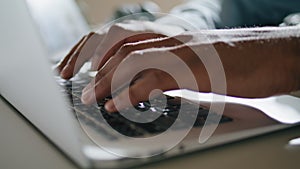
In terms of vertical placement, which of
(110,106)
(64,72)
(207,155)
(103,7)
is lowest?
(207,155)

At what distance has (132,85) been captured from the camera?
0.54 meters

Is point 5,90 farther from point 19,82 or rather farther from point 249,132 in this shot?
point 249,132

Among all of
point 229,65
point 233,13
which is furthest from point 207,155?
point 233,13

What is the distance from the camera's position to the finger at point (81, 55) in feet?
2.52

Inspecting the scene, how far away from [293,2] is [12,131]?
88 cm

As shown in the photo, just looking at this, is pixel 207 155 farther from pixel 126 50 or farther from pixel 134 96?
pixel 126 50

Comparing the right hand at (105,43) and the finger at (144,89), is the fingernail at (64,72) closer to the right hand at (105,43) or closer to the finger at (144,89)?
the right hand at (105,43)

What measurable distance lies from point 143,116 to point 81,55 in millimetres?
398

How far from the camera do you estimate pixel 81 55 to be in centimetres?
83

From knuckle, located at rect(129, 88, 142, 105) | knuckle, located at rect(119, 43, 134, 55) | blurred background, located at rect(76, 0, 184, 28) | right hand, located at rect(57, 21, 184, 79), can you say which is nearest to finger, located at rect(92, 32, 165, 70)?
right hand, located at rect(57, 21, 184, 79)

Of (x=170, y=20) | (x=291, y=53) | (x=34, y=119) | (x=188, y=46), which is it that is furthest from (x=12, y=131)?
(x=170, y=20)

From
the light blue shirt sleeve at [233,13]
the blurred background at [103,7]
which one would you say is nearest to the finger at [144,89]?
the light blue shirt sleeve at [233,13]

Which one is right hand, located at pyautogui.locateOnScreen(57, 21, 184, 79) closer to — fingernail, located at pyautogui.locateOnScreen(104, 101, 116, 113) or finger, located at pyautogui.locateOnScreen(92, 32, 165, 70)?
finger, located at pyautogui.locateOnScreen(92, 32, 165, 70)

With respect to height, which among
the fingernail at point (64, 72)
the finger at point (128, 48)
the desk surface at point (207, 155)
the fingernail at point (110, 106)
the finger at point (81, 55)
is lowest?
the desk surface at point (207, 155)
